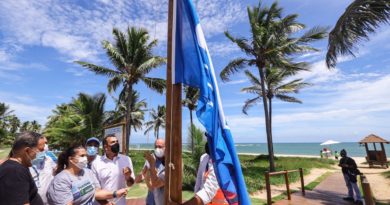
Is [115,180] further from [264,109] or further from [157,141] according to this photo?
[264,109]

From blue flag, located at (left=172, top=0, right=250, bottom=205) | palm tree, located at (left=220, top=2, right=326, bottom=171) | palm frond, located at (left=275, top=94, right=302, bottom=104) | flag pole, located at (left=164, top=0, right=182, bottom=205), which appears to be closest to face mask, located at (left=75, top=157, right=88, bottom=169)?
flag pole, located at (left=164, top=0, right=182, bottom=205)

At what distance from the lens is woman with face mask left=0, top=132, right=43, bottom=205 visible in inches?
92.4

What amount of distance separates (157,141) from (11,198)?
1.93 meters

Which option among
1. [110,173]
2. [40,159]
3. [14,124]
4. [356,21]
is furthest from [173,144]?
[14,124]

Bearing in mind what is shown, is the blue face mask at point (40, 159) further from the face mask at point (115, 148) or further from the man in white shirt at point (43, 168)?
the face mask at point (115, 148)

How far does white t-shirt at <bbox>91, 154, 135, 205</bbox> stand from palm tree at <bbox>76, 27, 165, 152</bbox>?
15287 mm

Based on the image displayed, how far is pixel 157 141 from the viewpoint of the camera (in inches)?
155

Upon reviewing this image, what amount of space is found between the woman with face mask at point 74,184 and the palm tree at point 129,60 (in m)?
15.9

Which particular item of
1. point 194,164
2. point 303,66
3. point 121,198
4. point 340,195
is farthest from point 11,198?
point 303,66

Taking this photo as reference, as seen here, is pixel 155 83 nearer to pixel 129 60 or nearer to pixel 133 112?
pixel 129 60

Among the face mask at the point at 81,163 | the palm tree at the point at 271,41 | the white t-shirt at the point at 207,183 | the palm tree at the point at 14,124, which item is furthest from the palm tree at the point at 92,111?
the palm tree at the point at 14,124

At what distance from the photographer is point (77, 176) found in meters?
3.22

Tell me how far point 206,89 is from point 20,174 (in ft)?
5.99

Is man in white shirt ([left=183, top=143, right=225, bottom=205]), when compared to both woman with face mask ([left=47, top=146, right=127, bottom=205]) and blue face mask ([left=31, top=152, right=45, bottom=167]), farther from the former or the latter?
blue face mask ([left=31, top=152, right=45, bottom=167])
